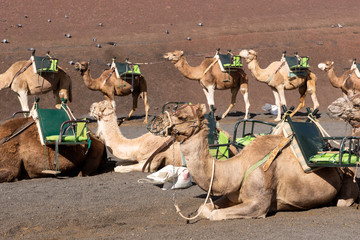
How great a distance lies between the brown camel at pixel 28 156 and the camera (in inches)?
314

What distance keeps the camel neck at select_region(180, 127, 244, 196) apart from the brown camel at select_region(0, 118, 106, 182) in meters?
3.64

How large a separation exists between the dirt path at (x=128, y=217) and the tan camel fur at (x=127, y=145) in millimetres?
963

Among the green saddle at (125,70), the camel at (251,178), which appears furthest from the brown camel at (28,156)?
the green saddle at (125,70)

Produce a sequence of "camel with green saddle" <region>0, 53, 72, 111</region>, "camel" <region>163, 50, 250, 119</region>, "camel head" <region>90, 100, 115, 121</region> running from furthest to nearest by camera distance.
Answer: "camel" <region>163, 50, 250, 119</region>, "camel with green saddle" <region>0, 53, 72, 111</region>, "camel head" <region>90, 100, 115, 121</region>

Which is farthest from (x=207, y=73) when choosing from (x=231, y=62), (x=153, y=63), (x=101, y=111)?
(x=101, y=111)

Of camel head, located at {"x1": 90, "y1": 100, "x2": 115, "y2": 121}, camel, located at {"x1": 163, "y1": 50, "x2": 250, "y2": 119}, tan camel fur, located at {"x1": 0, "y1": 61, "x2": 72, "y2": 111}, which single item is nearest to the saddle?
camel, located at {"x1": 163, "y1": 50, "x2": 250, "y2": 119}

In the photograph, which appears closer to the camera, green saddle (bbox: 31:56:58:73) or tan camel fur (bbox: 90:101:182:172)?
tan camel fur (bbox: 90:101:182:172)

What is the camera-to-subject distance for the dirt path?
5.06 metres

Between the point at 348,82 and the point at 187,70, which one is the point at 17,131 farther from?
the point at 348,82

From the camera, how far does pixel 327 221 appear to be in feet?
17.9

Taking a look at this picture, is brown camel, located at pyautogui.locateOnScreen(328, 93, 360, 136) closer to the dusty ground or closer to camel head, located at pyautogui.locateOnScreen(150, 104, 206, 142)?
the dusty ground

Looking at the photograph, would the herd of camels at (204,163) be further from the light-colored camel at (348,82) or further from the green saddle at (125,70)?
the light-colored camel at (348,82)

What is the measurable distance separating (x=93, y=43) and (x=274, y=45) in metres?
12.0

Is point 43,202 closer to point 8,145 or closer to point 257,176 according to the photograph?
point 8,145
